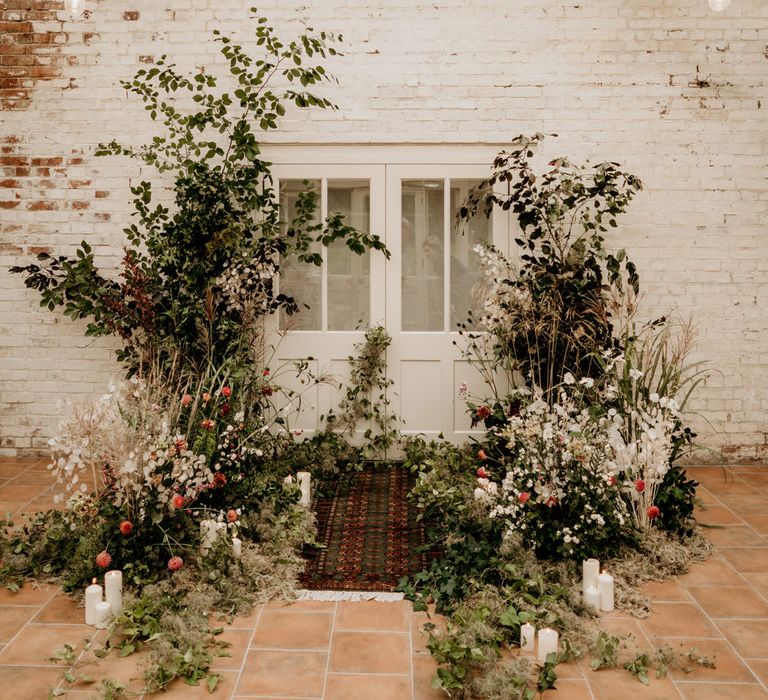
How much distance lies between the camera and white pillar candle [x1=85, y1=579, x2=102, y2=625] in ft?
10.9

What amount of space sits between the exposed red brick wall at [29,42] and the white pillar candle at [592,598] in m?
4.69

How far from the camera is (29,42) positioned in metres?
5.51

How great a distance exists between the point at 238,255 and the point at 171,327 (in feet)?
2.08

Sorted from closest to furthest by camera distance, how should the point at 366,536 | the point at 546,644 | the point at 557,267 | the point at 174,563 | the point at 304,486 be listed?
the point at 546,644
the point at 174,563
the point at 366,536
the point at 304,486
the point at 557,267

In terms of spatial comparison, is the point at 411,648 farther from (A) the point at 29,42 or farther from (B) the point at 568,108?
(A) the point at 29,42

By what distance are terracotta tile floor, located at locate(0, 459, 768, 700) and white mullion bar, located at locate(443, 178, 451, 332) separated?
7.83ft

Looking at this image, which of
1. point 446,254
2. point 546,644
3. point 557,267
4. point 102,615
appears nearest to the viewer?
point 546,644

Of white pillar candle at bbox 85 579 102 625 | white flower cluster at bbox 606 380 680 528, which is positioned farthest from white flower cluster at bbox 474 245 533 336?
white pillar candle at bbox 85 579 102 625

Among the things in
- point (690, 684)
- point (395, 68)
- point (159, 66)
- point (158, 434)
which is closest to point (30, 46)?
point (159, 66)

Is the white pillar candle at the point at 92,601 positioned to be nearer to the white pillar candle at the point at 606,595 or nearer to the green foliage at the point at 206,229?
the green foliage at the point at 206,229

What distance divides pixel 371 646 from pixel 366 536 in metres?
1.19

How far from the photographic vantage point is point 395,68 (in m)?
5.45

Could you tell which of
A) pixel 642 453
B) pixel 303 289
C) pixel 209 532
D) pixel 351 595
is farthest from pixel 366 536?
pixel 303 289

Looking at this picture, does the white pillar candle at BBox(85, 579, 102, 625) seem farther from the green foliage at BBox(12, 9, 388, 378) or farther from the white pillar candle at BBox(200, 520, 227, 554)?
the green foliage at BBox(12, 9, 388, 378)
